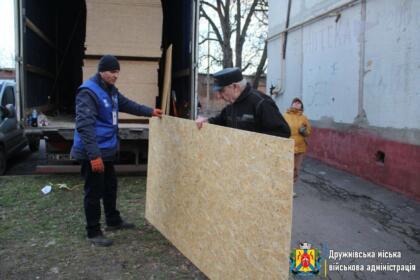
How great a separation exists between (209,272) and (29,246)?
197 cm

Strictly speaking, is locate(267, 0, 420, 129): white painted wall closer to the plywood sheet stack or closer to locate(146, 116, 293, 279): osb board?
the plywood sheet stack

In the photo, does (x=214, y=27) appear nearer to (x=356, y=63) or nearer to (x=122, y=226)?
(x=356, y=63)

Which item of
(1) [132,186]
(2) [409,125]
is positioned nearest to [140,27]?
(1) [132,186]

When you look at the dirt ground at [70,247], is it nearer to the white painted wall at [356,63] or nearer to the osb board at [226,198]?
the osb board at [226,198]

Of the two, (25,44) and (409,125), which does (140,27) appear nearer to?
(25,44)

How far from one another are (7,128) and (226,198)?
6.42m

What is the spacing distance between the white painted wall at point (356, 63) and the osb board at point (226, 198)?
4.01 m

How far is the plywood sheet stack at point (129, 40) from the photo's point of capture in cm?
682

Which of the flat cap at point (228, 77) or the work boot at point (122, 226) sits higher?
the flat cap at point (228, 77)

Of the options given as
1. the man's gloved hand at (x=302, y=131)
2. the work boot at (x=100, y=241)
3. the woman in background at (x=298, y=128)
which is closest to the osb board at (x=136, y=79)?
the woman in background at (x=298, y=128)

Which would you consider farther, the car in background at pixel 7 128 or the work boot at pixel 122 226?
the car in background at pixel 7 128

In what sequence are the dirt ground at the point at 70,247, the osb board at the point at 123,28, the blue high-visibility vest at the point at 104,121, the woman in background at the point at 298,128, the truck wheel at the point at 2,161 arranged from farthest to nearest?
the truck wheel at the point at 2,161
the osb board at the point at 123,28
the woman in background at the point at 298,128
the blue high-visibility vest at the point at 104,121
the dirt ground at the point at 70,247

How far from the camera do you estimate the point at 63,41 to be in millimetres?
9320

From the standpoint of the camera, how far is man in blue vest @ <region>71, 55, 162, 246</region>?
3967 mm
